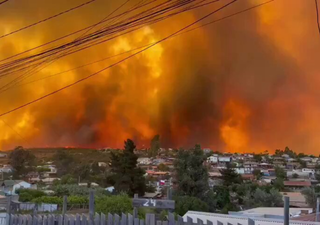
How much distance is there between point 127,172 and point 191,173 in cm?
436

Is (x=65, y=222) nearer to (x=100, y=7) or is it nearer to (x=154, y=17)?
(x=154, y=17)

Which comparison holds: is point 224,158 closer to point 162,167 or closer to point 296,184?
point 162,167

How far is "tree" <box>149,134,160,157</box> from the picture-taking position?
101 ft

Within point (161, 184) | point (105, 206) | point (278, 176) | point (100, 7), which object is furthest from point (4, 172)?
point (100, 7)

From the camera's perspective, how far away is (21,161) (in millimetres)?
30516

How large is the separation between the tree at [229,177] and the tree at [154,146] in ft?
18.3

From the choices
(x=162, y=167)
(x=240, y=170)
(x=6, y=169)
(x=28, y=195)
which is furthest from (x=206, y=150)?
(x=28, y=195)

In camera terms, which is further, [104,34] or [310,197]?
[310,197]

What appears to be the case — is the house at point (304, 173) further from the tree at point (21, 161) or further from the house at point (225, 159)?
the tree at point (21, 161)

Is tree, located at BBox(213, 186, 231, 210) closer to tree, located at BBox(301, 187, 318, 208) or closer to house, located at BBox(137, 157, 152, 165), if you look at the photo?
tree, located at BBox(301, 187, 318, 208)

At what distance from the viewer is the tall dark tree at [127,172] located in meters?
27.7

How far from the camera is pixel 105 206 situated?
44.0ft

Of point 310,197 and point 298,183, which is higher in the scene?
point 298,183

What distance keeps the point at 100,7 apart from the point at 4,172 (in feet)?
79.3
